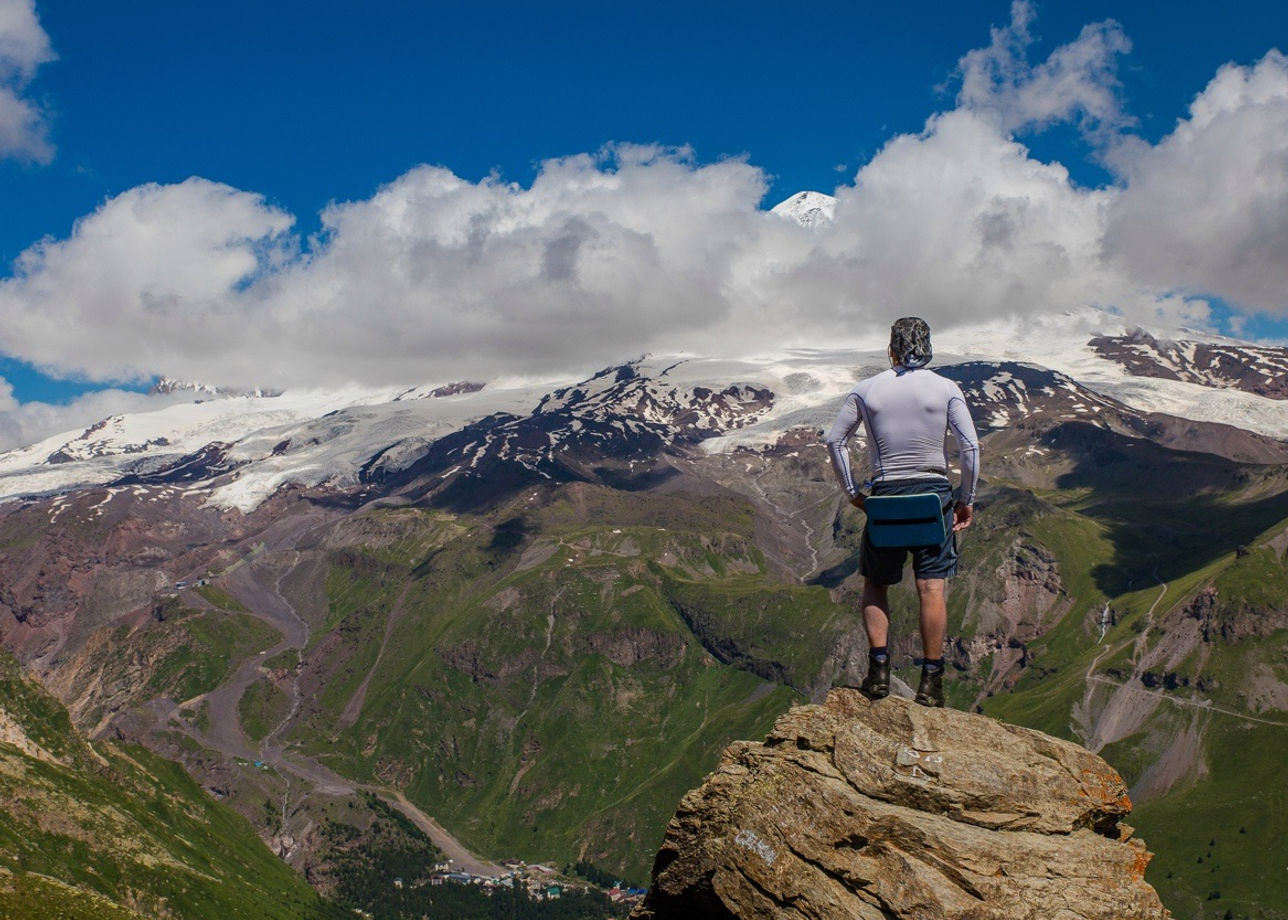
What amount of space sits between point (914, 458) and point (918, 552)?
1.89 m

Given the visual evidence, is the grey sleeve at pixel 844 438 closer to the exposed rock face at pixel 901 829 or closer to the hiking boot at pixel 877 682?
the hiking boot at pixel 877 682

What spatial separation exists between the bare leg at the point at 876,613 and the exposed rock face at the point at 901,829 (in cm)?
137

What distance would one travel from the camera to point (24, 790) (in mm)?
187250

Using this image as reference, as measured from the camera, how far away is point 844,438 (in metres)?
19.6

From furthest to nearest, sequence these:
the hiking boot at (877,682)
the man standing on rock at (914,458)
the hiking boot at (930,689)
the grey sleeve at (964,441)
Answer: the hiking boot at (877,682), the hiking boot at (930,689), the man standing on rock at (914,458), the grey sleeve at (964,441)

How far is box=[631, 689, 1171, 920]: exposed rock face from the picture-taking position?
56.6ft

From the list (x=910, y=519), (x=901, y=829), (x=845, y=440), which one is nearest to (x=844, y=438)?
(x=845, y=440)

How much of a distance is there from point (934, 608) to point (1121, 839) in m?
5.93

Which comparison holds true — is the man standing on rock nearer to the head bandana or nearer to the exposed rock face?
the head bandana

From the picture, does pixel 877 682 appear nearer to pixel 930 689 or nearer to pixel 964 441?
pixel 930 689

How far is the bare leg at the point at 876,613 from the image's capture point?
66.9 feet

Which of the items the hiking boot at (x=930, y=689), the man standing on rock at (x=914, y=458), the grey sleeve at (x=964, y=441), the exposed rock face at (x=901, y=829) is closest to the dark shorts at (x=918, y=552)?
the man standing on rock at (x=914, y=458)

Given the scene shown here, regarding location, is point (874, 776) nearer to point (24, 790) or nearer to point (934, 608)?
point (934, 608)

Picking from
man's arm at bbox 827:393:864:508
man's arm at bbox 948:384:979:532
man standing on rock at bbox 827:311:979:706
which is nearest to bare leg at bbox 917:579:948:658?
man standing on rock at bbox 827:311:979:706
